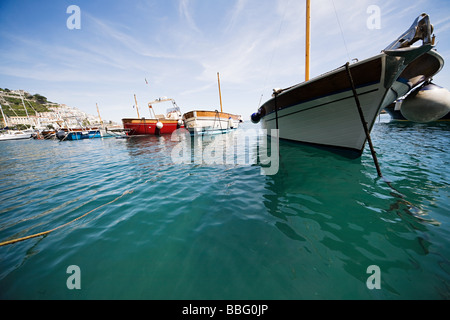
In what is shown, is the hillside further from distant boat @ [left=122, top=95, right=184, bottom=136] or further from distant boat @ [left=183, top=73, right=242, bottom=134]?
distant boat @ [left=183, top=73, right=242, bottom=134]

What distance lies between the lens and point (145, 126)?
2250 centimetres

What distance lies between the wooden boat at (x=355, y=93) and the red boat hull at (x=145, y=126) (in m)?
18.9

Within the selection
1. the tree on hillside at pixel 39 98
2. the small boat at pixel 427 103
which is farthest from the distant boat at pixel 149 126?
the tree on hillside at pixel 39 98

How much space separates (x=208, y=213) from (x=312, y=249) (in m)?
2.00

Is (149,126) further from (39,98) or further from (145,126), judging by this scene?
(39,98)

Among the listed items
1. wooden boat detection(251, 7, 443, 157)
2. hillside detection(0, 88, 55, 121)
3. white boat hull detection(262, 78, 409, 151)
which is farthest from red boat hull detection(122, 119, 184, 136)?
hillside detection(0, 88, 55, 121)

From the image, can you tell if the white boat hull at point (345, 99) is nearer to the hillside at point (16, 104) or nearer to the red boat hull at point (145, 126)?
the red boat hull at point (145, 126)

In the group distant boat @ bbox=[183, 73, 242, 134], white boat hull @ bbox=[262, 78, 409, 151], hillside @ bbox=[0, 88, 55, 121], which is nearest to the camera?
white boat hull @ bbox=[262, 78, 409, 151]

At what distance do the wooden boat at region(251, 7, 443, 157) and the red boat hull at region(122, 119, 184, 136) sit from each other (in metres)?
18.9

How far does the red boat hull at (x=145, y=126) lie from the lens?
22234 mm

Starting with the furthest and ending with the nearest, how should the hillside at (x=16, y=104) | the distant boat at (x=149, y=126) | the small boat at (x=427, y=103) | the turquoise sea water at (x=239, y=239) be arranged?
the hillside at (x=16, y=104)
the distant boat at (x=149, y=126)
the small boat at (x=427, y=103)
the turquoise sea water at (x=239, y=239)

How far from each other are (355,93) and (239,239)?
5.57 metres

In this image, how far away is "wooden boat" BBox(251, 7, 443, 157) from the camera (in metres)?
4.41
